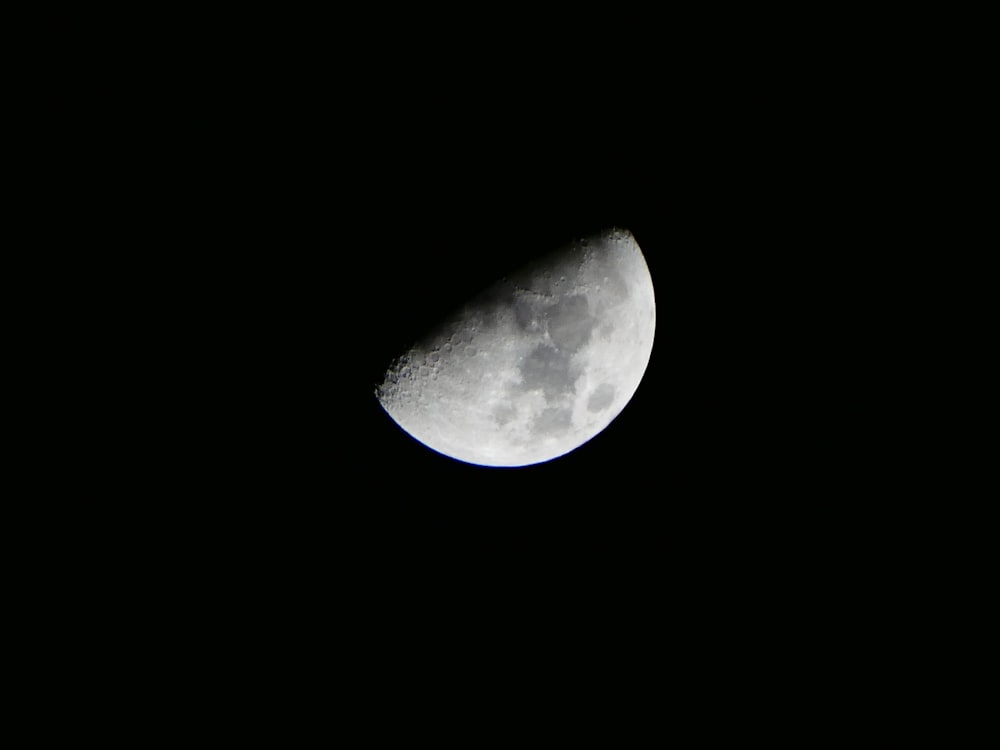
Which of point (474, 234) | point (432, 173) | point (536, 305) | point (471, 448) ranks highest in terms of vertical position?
point (432, 173)

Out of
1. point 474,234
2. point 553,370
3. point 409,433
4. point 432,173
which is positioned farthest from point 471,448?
point 432,173

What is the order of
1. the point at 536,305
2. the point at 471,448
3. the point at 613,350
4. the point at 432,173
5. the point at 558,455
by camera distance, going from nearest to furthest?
the point at 432,173, the point at 536,305, the point at 613,350, the point at 471,448, the point at 558,455

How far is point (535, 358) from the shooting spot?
2070 mm

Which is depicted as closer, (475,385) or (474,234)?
(474,234)

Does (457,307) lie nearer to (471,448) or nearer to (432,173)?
(432,173)

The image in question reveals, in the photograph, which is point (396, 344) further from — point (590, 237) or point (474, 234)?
point (590, 237)

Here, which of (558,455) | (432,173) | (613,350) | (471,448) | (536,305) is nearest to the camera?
(432,173)

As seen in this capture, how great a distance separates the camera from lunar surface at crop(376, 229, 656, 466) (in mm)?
2057

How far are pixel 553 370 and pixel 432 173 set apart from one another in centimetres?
71

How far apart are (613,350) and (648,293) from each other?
314 millimetres

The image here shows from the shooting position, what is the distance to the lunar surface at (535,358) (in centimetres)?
206

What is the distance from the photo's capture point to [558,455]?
2.50 meters

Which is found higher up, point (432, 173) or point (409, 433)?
point (432, 173)

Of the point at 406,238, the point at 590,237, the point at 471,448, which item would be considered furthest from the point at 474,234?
the point at 471,448
